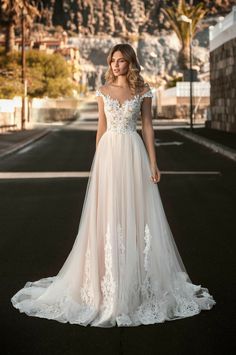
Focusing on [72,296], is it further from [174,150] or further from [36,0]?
[36,0]

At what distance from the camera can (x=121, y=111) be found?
566 centimetres

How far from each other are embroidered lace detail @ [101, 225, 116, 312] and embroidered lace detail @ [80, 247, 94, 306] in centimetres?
12

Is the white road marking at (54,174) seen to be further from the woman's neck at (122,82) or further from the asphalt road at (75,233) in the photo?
the woman's neck at (122,82)

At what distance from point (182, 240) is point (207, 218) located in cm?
199

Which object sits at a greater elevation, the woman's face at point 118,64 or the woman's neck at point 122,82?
the woman's face at point 118,64

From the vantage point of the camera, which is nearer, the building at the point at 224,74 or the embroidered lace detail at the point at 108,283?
the embroidered lace detail at the point at 108,283

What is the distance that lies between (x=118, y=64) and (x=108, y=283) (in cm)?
161

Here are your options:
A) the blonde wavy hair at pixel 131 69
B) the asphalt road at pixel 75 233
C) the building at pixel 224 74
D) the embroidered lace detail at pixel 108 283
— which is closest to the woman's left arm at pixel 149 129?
the blonde wavy hair at pixel 131 69

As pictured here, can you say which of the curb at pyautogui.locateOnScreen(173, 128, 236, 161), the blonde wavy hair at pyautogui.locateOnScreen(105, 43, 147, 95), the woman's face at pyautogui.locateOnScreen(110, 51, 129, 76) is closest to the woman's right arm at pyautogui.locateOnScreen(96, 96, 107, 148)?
the blonde wavy hair at pyautogui.locateOnScreen(105, 43, 147, 95)

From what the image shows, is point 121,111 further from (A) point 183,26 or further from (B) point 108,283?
(A) point 183,26

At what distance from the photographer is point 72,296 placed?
554 centimetres

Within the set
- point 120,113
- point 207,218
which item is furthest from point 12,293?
point 207,218

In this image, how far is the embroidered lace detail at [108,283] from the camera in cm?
531

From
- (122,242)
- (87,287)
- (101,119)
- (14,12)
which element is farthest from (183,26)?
(87,287)
